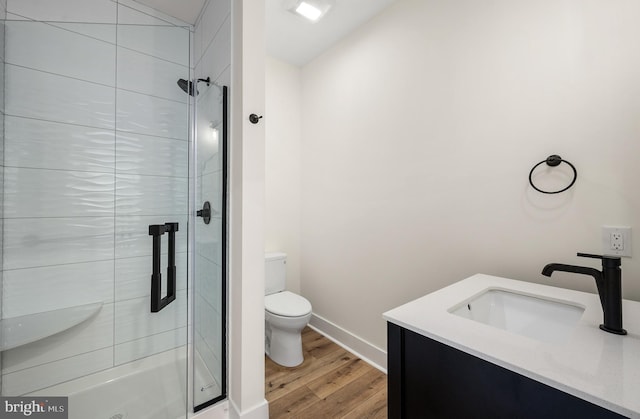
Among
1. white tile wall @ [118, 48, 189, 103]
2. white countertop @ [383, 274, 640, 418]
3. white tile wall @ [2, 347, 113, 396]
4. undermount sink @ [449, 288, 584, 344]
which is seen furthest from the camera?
white tile wall @ [118, 48, 189, 103]

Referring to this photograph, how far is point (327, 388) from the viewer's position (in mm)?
1687

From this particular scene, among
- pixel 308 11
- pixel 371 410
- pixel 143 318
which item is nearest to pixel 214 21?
pixel 308 11

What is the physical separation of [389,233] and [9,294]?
212 centimetres

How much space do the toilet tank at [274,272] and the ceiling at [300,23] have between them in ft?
5.97

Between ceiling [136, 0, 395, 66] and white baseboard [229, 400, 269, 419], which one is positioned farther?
ceiling [136, 0, 395, 66]

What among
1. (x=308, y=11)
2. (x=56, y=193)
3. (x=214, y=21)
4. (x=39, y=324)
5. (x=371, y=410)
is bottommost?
(x=371, y=410)

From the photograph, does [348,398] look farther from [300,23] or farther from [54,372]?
[300,23]

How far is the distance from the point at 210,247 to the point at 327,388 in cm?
115

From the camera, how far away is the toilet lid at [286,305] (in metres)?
1.84

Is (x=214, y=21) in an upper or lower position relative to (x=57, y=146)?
upper

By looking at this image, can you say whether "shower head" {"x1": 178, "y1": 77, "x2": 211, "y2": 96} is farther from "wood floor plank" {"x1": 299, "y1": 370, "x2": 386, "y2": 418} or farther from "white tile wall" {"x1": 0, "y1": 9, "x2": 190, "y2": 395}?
"wood floor plank" {"x1": 299, "y1": 370, "x2": 386, "y2": 418}

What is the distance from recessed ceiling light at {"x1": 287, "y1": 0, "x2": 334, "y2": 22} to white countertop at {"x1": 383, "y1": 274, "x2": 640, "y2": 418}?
196 centimetres

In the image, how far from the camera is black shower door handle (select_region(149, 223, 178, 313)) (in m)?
1.25

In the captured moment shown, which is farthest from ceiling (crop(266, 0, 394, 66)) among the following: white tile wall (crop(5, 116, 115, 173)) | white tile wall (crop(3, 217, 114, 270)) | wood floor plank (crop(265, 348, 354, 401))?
wood floor plank (crop(265, 348, 354, 401))
